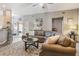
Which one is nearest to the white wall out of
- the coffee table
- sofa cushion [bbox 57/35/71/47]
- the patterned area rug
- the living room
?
the living room

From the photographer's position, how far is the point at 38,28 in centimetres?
256

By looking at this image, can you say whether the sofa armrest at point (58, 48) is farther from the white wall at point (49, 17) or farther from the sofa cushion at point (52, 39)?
the white wall at point (49, 17)

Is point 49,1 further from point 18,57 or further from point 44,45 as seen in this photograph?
point 18,57

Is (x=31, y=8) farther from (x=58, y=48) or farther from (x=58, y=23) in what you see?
(x=58, y=48)

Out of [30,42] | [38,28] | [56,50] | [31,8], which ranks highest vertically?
[31,8]

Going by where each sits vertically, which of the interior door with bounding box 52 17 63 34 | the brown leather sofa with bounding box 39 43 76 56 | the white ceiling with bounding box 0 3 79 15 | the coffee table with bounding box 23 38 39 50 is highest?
the white ceiling with bounding box 0 3 79 15

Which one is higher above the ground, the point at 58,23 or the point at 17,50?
the point at 58,23

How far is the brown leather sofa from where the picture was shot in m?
2.46

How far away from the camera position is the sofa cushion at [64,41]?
97.0 inches

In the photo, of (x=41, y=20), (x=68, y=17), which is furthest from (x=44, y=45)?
(x=68, y=17)

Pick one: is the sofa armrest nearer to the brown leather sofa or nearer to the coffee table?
the brown leather sofa

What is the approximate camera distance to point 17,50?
2.53 metres

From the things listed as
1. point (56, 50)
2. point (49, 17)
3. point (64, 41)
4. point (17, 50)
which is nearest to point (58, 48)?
point (56, 50)

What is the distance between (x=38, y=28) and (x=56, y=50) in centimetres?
60
